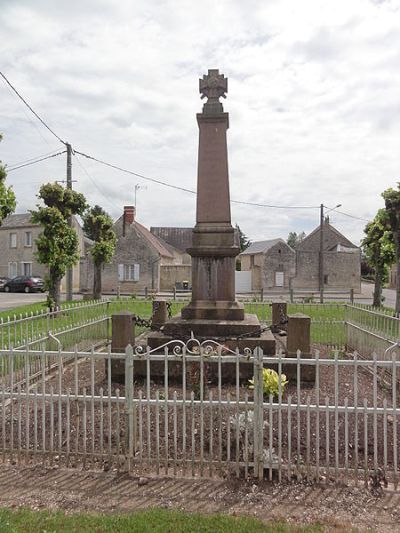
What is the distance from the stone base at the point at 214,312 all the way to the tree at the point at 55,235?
7857 mm

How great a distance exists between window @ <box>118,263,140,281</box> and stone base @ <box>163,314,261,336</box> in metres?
27.8

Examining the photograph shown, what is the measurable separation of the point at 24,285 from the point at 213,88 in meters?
28.3

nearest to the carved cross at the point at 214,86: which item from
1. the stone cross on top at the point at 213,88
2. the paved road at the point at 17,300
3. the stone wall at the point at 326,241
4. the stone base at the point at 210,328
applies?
the stone cross on top at the point at 213,88

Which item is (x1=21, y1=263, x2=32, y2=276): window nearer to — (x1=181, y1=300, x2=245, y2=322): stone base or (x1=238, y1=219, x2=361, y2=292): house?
(x1=238, y1=219, x2=361, y2=292): house

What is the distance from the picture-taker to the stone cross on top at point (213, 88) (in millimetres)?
8352

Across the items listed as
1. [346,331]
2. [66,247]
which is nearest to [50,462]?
[346,331]

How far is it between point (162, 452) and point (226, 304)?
3.84 m

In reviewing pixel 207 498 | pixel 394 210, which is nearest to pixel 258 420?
pixel 207 498

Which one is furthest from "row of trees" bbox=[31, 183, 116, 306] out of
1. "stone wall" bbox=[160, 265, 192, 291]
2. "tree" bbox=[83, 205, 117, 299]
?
"stone wall" bbox=[160, 265, 192, 291]

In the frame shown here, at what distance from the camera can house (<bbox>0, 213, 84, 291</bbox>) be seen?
36.8 metres

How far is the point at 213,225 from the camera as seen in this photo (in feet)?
26.7

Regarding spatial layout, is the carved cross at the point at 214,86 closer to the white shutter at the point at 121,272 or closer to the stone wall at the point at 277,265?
the white shutter at the point at 121,272

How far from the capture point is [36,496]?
3559 millimetres

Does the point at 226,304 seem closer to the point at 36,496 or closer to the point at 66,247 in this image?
the point at 36,496
